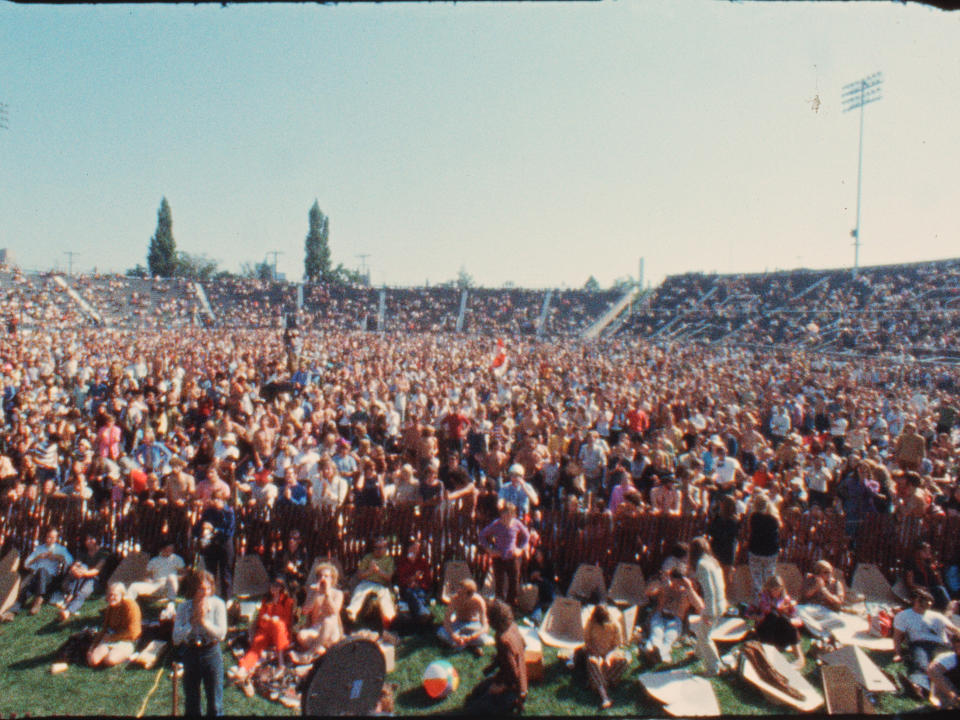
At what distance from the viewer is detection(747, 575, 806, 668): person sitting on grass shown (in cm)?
622

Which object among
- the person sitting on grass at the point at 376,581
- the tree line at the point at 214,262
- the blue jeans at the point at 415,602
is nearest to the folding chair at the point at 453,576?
the blue jeans at the point at 415,602

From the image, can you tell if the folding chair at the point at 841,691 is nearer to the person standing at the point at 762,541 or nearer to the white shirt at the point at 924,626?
the white shirt at the point at 924,626

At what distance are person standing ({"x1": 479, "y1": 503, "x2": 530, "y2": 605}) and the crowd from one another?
0.02 metres

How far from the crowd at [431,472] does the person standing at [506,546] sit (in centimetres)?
2

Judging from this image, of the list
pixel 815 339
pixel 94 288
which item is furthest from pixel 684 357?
pixel 94 288

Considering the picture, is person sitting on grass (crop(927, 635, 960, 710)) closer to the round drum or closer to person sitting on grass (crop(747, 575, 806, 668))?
person sitting on grass (crop(747, 575, 806, 668))

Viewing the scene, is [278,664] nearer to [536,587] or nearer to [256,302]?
[536,587]

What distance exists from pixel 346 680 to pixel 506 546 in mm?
3064

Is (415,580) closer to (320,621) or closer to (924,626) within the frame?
(320,621)

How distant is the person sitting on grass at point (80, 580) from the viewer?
700cm

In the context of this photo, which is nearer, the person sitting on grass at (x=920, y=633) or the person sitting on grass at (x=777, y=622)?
the person sitting on grass at (x=920, y=633)

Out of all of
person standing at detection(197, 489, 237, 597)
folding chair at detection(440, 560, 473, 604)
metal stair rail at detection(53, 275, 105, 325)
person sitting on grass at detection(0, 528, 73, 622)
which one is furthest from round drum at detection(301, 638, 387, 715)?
metal stair rail at detection(53, 275, 105, 325)

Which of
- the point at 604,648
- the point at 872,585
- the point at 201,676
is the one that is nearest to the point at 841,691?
the point at 604,648

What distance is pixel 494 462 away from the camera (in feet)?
32.4
